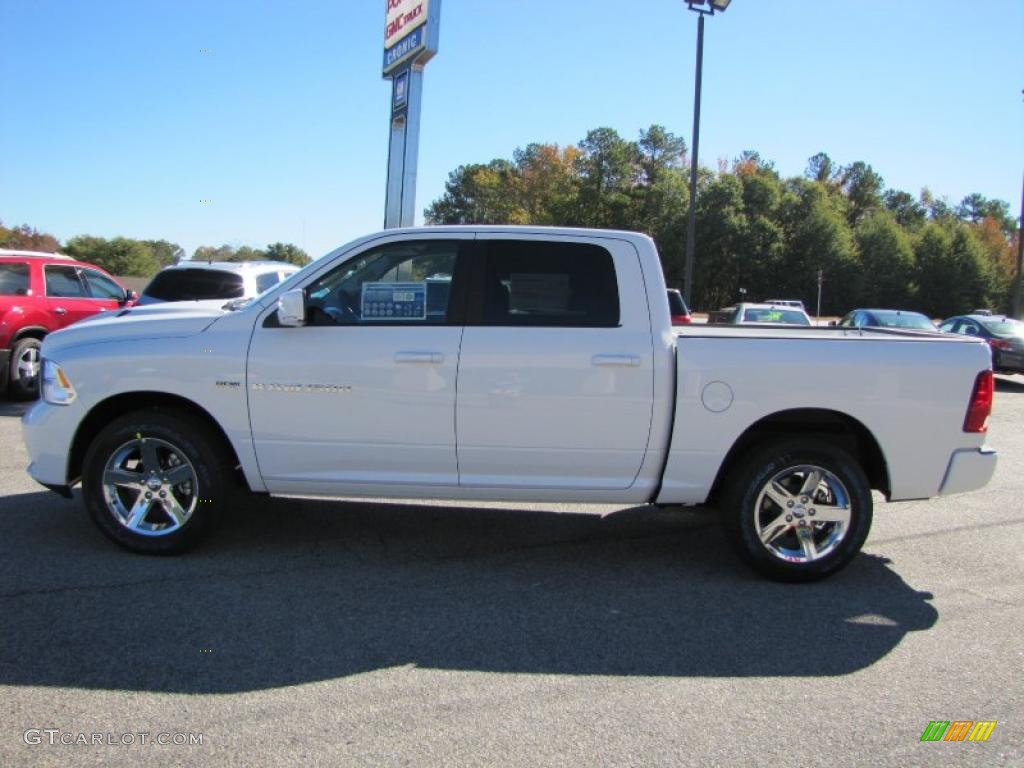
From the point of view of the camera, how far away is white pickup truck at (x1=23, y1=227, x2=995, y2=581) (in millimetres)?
4562

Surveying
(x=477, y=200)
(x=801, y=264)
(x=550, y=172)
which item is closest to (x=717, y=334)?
(x=801, y=264)

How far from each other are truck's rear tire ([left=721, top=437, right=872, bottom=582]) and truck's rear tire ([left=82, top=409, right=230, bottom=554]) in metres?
3.02

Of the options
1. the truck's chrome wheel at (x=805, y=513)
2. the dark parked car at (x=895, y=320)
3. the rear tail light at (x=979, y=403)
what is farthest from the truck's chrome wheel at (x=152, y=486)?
the dark parked car at (x=895, y=320)

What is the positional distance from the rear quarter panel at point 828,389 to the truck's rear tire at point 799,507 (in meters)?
0.22

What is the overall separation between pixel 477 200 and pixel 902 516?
333ft

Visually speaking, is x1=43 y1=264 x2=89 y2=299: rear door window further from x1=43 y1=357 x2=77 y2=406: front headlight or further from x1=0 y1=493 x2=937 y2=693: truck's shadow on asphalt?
x1=43 y1=357 x2=77 y2=406: front headlight

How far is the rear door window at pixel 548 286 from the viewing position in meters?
4.66

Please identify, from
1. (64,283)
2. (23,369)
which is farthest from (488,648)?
(64,283)

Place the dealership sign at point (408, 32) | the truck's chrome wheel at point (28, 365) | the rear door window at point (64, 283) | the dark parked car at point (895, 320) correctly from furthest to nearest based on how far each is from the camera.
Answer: the dark parked car at point (895, 320) → the dealership sign at point (408, 32) → the rear door window at point (64, 283) → the truck's chrome wheel at point (28, 365)

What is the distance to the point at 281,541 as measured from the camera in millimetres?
5207

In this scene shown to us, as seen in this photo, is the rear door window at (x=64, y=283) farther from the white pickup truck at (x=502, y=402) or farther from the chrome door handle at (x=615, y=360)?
the chrome door handle at (x=615, y=360)

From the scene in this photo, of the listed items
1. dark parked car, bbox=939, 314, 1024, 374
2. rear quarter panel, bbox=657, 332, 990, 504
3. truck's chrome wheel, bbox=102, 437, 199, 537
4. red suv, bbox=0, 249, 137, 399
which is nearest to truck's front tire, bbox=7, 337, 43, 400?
red suv, bbox=0, 249, 137, 399

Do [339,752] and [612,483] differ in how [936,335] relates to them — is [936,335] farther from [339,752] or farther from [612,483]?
[339,752]

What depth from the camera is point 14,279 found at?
10398mm
